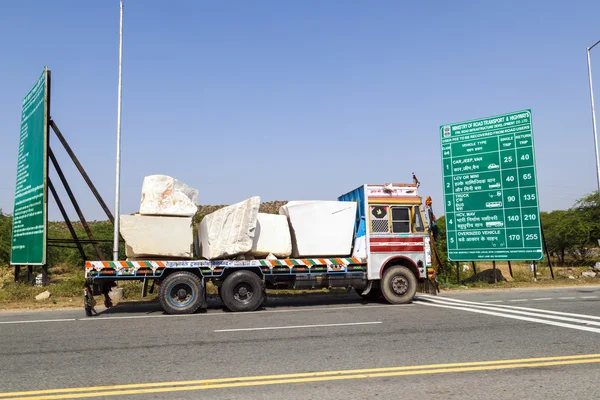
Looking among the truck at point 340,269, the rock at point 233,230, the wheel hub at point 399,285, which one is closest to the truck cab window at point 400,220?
the truck at point 340,269

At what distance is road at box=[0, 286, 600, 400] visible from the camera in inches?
232

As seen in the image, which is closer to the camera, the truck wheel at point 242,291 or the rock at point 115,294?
the truck wheel at point 242,291

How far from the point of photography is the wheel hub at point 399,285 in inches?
576

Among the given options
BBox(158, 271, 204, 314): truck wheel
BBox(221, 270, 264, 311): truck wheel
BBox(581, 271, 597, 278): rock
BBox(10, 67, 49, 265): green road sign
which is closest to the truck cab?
BBox(221, 270, 264, 311): truck wheel

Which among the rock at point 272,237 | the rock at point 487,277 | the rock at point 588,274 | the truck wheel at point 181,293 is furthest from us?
the rock at point 588,274

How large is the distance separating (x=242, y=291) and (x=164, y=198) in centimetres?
317

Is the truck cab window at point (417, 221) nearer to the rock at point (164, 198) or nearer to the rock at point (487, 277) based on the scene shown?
the rock at point (164, 198)

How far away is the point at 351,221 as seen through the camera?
14.8 meters

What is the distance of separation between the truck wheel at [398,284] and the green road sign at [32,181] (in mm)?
11684

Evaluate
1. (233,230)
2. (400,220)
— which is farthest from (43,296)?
(400,220)

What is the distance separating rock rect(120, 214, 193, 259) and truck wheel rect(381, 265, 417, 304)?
551cm

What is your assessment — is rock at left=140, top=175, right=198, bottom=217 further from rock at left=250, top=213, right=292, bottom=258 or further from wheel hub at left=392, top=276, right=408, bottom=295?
wheel hub at left=392, top=276, right=408, bottom=295

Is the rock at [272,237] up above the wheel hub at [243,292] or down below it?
above

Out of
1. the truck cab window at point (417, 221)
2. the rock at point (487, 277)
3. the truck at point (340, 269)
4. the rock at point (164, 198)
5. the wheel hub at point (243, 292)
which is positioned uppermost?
the rock at point (164, 198)
